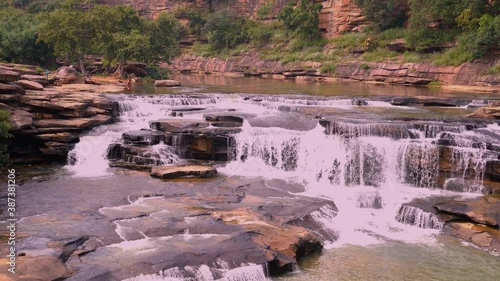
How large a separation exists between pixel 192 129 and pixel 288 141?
11.3 ft

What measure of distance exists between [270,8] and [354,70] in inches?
866

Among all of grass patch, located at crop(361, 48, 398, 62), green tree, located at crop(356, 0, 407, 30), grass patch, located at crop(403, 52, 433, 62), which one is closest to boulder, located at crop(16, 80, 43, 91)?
grass patch, located at crop(403, 52, 433, 62)

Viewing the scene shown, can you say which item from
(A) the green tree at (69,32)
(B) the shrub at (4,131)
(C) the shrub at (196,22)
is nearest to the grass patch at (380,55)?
(A) the green tree at (69,32)

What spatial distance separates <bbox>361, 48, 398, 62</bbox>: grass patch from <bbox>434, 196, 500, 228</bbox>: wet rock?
28985 millimetres

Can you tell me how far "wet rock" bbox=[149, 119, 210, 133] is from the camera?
18.0m

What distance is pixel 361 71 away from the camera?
41.5 metres

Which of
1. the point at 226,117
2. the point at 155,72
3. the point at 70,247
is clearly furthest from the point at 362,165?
the point at 155,72

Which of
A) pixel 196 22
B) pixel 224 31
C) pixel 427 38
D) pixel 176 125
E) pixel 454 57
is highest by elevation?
pixel 196 22

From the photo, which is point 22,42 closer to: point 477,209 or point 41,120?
point 41,120

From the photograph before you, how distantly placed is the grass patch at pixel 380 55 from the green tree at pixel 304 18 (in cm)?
906

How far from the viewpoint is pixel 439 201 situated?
45.1 ft

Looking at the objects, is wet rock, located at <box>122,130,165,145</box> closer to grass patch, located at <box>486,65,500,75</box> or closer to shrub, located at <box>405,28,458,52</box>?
→ grass patch, located at <box>486,65,500,75</box>

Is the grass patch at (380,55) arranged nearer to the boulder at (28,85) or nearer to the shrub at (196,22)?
the shrub at (196,22)

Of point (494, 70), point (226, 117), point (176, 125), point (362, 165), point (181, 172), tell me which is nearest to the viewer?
point (181, 172)
